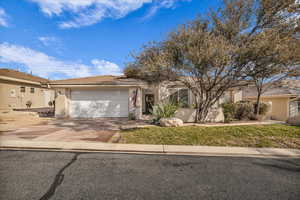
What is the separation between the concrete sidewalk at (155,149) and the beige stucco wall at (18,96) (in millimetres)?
15230

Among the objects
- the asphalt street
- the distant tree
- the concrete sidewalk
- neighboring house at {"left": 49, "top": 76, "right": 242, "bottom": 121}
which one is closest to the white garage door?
neighboring house at {"left": 49, "top": 76, "right": 242, "bottom": 121}

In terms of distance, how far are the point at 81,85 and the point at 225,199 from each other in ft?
38.6

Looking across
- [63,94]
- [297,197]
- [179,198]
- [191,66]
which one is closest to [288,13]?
[191,66]

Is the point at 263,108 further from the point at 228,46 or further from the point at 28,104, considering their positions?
the point at 28,104

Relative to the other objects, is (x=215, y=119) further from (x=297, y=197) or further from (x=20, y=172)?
(x=20, y=172)

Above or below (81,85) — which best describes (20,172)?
below

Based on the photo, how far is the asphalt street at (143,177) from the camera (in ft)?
8.35

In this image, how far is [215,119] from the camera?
992 cm

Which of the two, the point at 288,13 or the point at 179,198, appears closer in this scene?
the point at 179,198

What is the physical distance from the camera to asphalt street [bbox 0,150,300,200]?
2.54 meters

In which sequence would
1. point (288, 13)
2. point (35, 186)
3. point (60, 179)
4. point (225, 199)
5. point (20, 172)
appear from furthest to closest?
point (288, 13) → point (20, 172) → point (60, 179) → point (35, 186) → point (225, 199)

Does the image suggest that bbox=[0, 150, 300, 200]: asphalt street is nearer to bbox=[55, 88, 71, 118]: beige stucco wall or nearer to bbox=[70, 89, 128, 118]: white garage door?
bbox=[70, 89, 128, 118]: white garage door

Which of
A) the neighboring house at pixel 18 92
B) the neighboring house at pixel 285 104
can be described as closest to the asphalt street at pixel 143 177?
the neighboring house at pixel 285 104

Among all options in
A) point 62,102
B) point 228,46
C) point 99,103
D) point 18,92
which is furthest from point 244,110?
point 18,92
